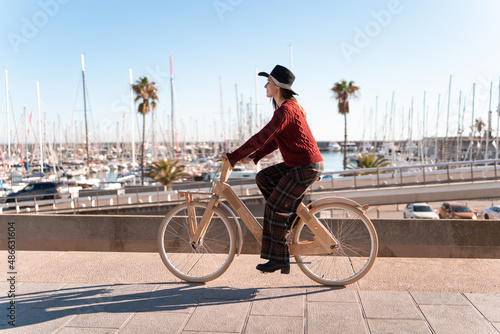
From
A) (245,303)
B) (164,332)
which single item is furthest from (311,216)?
(164,332)

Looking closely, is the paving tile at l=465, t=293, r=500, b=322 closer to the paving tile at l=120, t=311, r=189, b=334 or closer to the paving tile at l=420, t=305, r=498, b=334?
the paving tile at l=420, t=305, r=498, b=334

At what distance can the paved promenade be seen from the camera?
3.04 metres

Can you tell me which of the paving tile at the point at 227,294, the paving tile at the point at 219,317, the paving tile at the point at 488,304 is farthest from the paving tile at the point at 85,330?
the paving tile at the point at 488,304

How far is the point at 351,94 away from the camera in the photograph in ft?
164

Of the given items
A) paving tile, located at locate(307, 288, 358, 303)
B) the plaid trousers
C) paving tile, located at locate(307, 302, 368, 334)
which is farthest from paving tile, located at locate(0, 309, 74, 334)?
paving tile, located at locate(307, 288, 358, 303)

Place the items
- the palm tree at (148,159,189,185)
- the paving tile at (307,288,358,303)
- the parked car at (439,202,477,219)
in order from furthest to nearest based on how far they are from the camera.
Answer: the palm tree at (148,159,189,185) < the parked car at (439,202,477,219) < the paving tile at (307,288,358,303)

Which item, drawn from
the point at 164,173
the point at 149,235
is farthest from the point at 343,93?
the point at 149,235

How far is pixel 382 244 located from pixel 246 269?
1685 mm

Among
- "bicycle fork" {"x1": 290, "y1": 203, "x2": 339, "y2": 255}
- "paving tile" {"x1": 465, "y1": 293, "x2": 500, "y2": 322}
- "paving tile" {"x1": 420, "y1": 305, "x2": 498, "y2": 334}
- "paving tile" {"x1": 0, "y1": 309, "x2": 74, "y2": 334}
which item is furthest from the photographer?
"bicycle fork" {"x1": 290, "y1": 203, "x2": 339, "y2": 255}

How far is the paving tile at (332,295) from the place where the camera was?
11.6 feet

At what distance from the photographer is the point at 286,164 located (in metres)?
3.84

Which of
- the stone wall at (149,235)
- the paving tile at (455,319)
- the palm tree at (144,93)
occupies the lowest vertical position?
the paving tile at (455,319)

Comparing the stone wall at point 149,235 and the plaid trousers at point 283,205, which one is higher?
the plaid trousers at point 283,205

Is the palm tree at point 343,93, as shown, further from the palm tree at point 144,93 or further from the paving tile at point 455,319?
the paving tile at point 455,319
